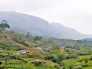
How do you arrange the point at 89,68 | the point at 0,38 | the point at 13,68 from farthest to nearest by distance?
the point at 0,38 → the point at 89,68 → the point at 13,68

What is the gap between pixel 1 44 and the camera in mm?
67438

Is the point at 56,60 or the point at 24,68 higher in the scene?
the point at 24,68

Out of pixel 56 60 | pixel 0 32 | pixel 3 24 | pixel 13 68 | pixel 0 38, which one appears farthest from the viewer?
pixel 3 24

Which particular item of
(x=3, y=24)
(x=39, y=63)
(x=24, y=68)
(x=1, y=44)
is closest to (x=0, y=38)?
(x=1, y=44)

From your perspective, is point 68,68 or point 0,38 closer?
point 68,68

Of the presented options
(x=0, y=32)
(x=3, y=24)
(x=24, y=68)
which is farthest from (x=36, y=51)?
(x=3, y=24)

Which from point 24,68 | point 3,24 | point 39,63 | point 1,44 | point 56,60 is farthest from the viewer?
point 3,24

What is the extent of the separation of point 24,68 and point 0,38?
47359 millimetres

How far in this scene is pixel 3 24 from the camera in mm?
92375

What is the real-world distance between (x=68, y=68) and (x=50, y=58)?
12187mm

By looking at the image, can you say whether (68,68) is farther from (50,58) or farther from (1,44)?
(1,44)

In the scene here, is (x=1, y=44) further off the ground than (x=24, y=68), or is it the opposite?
(x=24, y=68)

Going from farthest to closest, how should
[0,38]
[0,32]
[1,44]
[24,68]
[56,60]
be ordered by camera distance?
[0,32]
[0,38]
[1,44]
[56,60]
[24,68]

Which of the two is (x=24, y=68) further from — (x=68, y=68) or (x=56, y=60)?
(x=56, y=60)
